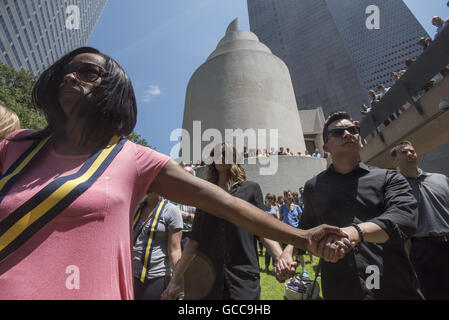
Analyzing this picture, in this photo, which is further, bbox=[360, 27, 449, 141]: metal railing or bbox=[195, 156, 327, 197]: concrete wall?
bbox=[195, 156, 327, 197]: concrete wall

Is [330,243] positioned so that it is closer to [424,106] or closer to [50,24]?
[424,106]

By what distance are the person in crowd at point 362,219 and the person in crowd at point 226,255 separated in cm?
42

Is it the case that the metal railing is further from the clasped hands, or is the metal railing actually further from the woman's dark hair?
the woman's dark hair

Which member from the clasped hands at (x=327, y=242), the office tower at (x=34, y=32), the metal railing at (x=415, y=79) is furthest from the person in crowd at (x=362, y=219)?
the office tower at (x=34, y=32)

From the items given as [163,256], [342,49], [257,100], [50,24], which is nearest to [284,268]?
[163,256]

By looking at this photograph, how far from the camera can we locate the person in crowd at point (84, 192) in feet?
2.81

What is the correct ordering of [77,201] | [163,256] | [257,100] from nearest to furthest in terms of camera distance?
[77,201], [163,256], [257,100]

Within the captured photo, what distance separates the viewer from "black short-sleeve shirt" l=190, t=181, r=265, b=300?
2383 millimetres

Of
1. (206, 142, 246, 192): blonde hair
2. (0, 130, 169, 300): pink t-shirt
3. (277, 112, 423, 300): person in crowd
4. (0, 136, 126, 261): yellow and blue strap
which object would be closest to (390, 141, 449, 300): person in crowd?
(277, 112, 423, 300): person in crowd

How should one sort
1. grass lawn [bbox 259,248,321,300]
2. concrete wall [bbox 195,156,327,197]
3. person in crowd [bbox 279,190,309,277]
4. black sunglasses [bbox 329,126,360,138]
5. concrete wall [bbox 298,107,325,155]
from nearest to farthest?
black sunglasses [bbox 329,126,360,138] < grass lawn [bbox 259,248,321,300] < person in crowd [bbox 279,190,309,277] < concrete wall [bbox 195,156,327,197] < concrete wall [bbox 298,107,325,155]

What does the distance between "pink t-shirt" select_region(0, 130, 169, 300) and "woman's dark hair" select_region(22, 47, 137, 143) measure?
194 millimetres

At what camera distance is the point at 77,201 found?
3.01 ft
